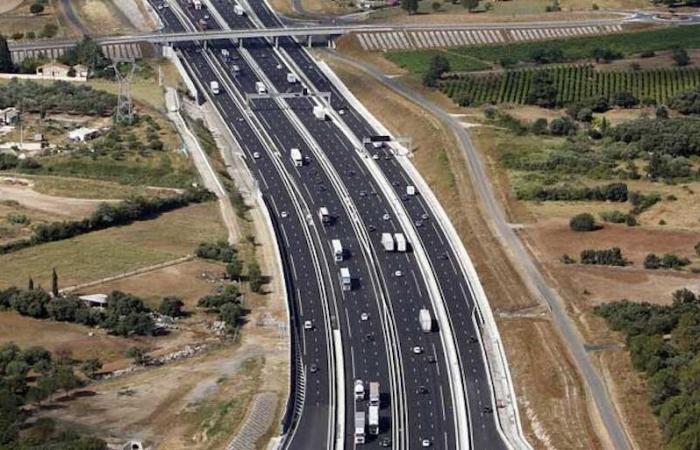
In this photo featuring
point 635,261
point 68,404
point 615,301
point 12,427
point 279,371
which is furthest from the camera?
point 635,261

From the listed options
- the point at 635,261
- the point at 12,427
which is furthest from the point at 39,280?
the point at 635,261

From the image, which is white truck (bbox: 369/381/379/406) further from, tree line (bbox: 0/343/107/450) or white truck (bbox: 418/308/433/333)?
tree line (bbox: 0/343/107/450)

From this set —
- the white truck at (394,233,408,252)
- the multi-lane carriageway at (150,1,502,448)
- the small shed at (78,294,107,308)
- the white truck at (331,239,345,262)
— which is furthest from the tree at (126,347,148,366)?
the white truck at (394,233,408,252)

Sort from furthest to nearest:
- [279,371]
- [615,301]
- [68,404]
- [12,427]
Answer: [615,301] < [279,371] < [68,404] < [12,427]

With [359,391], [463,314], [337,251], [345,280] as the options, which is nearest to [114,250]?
[337,251]

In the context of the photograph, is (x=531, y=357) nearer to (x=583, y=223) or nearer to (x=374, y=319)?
(x=374, y=319)

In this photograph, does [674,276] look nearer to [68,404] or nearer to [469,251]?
[469,251]
